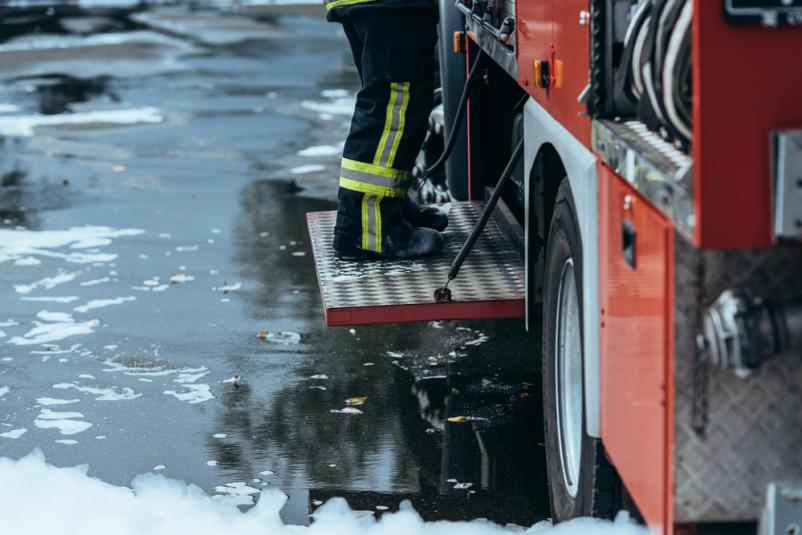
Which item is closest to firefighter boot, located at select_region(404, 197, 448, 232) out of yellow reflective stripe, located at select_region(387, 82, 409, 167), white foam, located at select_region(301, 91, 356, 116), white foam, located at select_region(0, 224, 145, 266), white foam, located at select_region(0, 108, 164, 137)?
yellow reflective stripe, located at select_region(387, 82, 409, 167)

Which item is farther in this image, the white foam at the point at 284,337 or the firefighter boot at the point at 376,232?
the white foam at the point at 284,337

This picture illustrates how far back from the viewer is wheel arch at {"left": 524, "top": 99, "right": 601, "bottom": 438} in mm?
3111

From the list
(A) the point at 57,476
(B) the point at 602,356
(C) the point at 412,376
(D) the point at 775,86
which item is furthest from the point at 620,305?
(C) the point at 412,376

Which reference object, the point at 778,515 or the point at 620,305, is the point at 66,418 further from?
the point at 778,515

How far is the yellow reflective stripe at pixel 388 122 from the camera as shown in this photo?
16.5ft

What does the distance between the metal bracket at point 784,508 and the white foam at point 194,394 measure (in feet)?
10.9

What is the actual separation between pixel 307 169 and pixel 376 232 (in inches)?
188

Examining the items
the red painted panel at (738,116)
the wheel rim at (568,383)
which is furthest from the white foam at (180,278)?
the red painted panel at (738,116)

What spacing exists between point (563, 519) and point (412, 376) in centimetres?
197

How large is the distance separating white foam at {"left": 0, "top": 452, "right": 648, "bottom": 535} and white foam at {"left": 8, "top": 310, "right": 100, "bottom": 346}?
156 cm

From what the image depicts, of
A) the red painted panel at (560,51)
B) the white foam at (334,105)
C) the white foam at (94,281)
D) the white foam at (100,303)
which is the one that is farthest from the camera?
the white foam at (334,105)

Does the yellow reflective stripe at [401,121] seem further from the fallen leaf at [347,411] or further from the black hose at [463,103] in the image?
the fallen leaf at [347,411]

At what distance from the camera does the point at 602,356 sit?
309 centimetres

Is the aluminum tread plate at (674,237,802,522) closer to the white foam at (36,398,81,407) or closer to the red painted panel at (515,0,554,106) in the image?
the red painted panel at (515,0,554,106)
